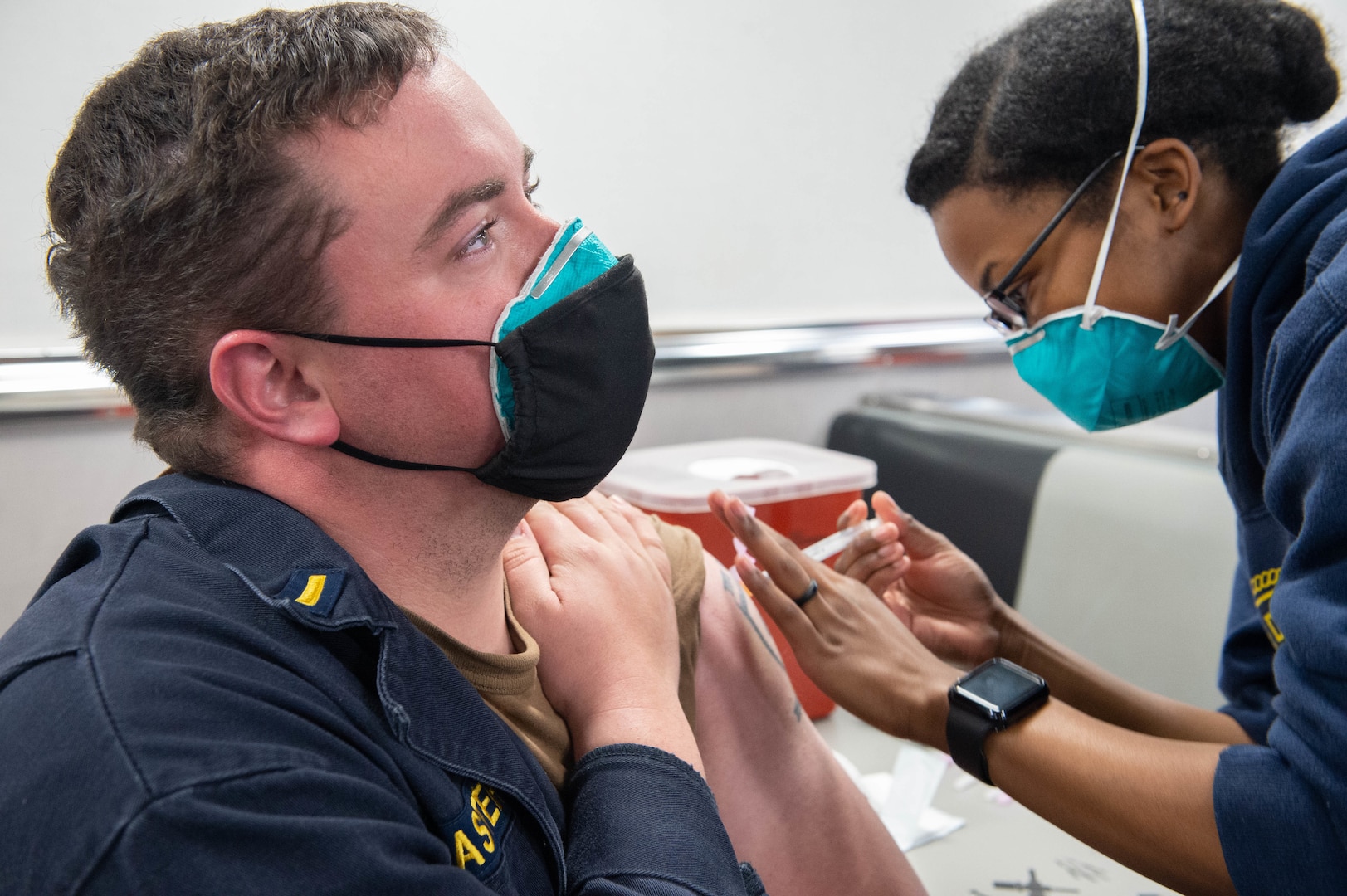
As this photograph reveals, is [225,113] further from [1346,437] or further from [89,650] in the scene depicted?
[1346,437]

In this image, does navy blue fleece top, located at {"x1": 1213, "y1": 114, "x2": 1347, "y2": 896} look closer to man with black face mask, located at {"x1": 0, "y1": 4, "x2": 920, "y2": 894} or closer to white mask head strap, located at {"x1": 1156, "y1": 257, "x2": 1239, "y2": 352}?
white mask head strap, located at {"x1": 1156, "y1": 257, "x2": 1239, "y2": 352}

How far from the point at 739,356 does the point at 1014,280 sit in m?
→ 1.04

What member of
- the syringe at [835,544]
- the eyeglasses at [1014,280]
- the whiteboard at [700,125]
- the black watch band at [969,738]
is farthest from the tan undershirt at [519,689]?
the whiteboard at [700,125]

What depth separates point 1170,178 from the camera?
116cm

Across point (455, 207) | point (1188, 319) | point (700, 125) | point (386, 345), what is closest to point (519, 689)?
point (386, 345)

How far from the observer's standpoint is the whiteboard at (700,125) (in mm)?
1537

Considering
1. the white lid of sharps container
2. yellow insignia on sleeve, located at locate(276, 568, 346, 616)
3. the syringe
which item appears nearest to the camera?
yellow insignia on sleeve, located at locate(276, 568, 346, 616)

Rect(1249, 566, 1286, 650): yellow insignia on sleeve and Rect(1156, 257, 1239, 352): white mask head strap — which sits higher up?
Rect(1156, 257, 1239, 352): white mask head strap

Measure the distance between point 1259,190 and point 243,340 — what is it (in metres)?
1.21

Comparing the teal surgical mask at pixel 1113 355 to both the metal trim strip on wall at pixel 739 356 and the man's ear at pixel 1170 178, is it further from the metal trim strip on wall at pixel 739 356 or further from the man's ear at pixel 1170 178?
the metal trim strip on wall at pixel 739 356

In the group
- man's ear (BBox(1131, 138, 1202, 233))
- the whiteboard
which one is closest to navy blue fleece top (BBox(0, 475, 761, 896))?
man's ear (BBox(1131, 138, 1202, 233))

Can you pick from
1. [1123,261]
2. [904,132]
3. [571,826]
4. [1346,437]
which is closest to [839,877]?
[571,826]

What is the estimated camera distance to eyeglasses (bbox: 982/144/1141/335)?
3.88 feet

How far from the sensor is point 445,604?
0.94 m
